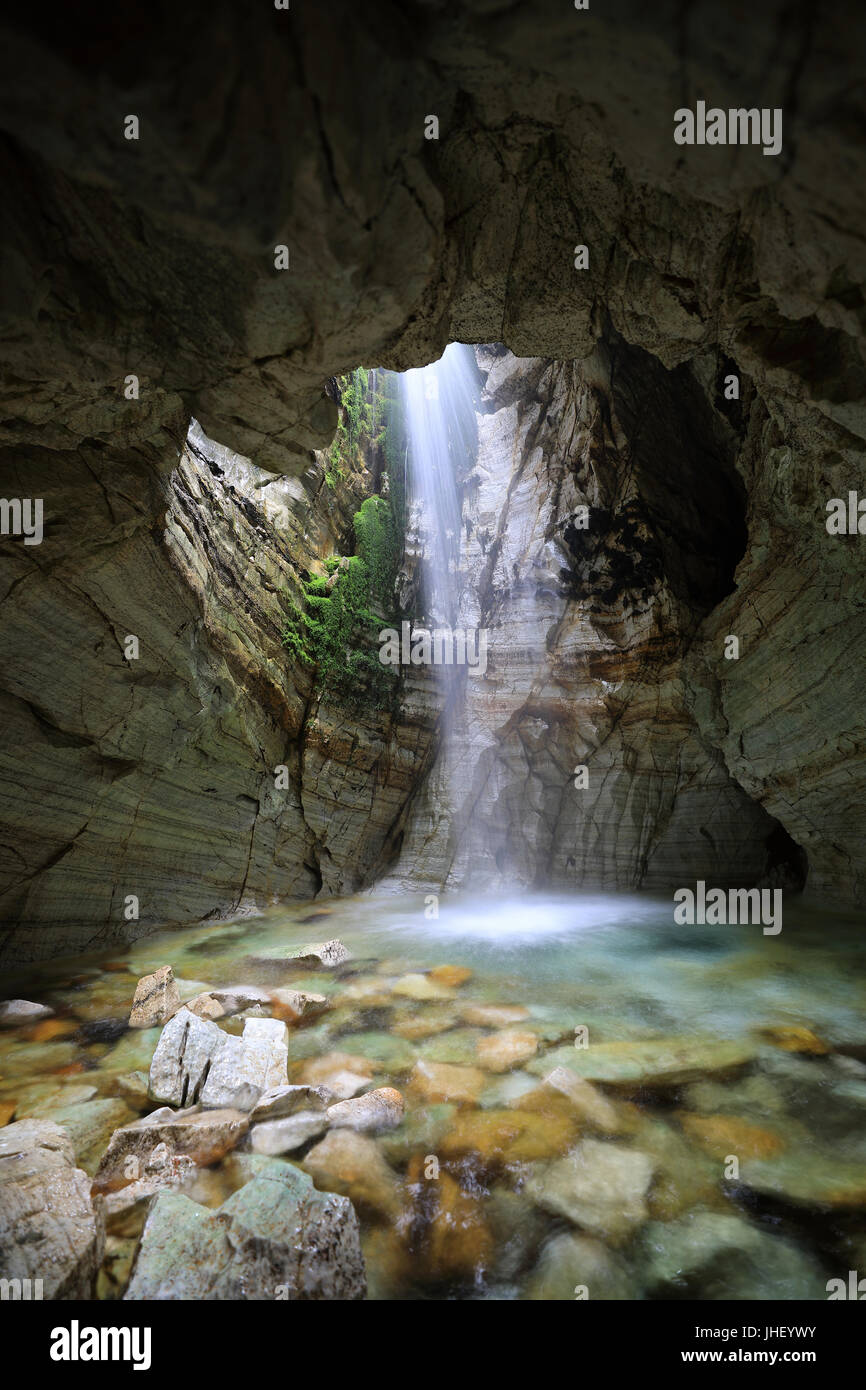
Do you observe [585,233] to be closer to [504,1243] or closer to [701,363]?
[504,1243]

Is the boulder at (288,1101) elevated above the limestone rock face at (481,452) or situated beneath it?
situated beneath

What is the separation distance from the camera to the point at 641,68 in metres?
2.09

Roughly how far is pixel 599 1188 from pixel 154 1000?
13.5ft

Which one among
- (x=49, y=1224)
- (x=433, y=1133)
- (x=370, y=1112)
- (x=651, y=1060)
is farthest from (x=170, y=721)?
(x=651, y=1060)

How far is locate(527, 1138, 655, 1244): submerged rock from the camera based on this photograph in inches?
111

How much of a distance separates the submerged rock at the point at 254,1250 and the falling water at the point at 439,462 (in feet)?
38.3

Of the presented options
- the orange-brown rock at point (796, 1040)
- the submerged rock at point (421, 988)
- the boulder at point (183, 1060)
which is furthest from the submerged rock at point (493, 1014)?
the boulder at point (183, 1060)

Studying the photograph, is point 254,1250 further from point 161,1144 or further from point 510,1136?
point 510,1136

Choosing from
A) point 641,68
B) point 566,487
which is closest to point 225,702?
point 641,68

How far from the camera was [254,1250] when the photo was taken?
2396 millimetres

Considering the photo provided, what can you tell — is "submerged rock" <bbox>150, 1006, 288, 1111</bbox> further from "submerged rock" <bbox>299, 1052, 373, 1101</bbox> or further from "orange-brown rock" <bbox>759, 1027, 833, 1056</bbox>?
"orange-brown rock" <bbox>759, 1027, 833, 1056</bbox>

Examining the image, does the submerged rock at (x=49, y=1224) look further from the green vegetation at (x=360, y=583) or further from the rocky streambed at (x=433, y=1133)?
the green vegetation at (x=360, y=583)

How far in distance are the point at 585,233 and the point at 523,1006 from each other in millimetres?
6009

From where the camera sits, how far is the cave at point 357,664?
2156 mm
